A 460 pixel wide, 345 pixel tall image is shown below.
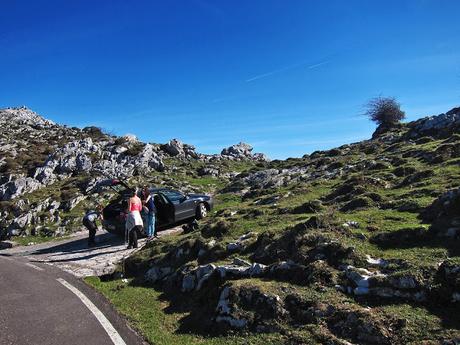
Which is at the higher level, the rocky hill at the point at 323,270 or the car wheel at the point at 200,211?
the car wheel at the point at 200,211

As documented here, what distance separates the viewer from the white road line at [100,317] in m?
6.49

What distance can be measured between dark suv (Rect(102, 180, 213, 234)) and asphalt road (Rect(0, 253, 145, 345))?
15.2 ft

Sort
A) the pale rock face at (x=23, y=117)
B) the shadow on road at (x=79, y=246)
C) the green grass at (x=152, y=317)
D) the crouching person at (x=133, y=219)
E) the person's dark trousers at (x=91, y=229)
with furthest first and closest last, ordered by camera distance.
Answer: the pale rock face at (x=23, y=117)
the person's dark trousers at (x=91, y=229)
the shadow on road at (x=79, y=246)
the crouching person at (x=133, y=219)
the green grass at (x=152, y=317)

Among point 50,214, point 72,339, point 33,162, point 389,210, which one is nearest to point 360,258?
point 389,210

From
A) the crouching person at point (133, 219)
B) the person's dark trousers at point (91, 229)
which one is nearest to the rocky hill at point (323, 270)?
the crouching person at point (133, 219)

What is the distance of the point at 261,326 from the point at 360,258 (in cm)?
233

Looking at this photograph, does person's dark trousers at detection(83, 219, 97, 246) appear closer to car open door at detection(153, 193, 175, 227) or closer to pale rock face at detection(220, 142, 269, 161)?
car open door at detection(153, 193, 175, 227)

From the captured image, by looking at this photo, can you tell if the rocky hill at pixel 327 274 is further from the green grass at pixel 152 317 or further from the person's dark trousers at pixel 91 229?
the person's dark trousers at pixel 91 229

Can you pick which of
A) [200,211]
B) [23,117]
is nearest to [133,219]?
[200,211]

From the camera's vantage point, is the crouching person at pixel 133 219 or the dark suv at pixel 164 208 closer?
the crouching person at pixel 133 219

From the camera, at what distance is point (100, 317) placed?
757cm

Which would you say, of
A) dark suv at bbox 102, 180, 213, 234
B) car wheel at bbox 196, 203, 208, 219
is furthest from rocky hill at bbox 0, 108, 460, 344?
dark suv at bbox 102, 180, 213, 234

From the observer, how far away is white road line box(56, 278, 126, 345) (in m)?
6.49

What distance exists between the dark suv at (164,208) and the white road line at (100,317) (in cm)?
565
